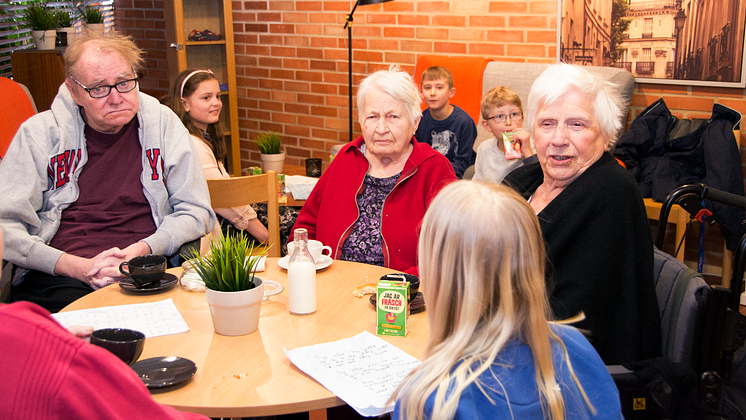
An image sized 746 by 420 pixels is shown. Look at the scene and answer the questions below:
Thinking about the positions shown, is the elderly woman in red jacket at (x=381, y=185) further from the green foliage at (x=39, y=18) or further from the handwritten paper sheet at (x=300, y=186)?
the green foliage at (x=39, y=18)

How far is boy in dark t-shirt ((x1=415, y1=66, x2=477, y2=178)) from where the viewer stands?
3.63m

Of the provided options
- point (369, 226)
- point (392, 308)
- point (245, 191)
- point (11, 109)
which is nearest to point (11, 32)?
point (11, 109)

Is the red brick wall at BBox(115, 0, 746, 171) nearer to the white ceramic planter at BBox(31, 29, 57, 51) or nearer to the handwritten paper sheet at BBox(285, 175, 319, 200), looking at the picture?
the white ceramic planter at BBox(31, 29, 57, 51)

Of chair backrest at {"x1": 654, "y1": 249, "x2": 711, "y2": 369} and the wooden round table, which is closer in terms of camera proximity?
the wooden round table

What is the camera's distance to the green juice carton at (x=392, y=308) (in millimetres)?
1336

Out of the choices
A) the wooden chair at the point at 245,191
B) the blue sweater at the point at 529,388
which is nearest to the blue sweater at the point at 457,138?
the wooden chair at the point at 245,191

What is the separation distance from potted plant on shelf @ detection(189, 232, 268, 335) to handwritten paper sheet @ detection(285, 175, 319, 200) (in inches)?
55.5

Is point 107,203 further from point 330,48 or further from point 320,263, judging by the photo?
point 330,48

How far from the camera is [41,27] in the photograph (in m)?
3.85

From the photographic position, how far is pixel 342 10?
4633mm

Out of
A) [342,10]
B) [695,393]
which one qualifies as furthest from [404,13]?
[695,393]

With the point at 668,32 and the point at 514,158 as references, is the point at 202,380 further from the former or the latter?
the point at 668,32

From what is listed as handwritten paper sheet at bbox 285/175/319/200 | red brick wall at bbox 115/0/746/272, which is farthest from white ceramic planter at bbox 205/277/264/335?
red brick wall at bbox 115/0/746/272

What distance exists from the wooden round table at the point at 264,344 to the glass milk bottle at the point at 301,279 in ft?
0.09
